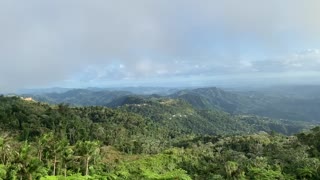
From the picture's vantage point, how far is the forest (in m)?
49.8

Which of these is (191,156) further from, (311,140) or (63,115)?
(63,115)

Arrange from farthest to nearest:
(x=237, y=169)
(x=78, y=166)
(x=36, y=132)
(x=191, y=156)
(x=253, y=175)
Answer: (x=36, y=132)
(x=191, y=156)
(x=78, y=166)
(x=237, y=169)
(x=253, y=175)

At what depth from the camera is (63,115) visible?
13975 cm

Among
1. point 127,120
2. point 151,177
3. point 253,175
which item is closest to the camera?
point 151,177

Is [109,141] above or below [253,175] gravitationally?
below

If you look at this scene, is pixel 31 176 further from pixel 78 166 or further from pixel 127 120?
pixel 127 120

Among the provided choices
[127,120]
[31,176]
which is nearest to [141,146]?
[127,120]

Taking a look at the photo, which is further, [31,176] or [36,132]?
[36,132]

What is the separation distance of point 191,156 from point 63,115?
60.6m

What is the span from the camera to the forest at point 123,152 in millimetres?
49781

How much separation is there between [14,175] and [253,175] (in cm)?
3004

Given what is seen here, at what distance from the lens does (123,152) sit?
11581 cm

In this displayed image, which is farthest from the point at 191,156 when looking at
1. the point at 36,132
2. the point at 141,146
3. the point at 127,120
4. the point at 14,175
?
the point at 127,120

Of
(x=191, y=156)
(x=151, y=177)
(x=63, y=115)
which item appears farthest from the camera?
(x=63, y=115)
